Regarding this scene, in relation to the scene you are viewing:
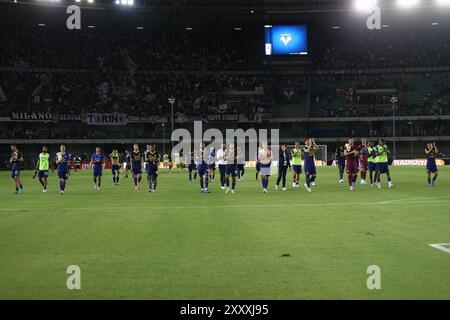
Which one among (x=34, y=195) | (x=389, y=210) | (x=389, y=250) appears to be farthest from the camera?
(x=34, y=195)

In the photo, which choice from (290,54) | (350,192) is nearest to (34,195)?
(350,192)

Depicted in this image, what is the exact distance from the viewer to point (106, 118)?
72.1 m

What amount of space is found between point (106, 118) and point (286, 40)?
936 inches

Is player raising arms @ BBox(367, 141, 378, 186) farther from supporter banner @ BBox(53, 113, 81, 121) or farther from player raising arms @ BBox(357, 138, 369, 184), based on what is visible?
supporter banner @ BBox(53, 113, 81, 121)

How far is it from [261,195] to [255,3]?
4748 centimetres

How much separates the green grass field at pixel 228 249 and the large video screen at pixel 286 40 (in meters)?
47.1

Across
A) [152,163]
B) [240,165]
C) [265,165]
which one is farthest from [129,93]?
[265,165]

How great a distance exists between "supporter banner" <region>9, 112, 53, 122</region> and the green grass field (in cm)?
5169

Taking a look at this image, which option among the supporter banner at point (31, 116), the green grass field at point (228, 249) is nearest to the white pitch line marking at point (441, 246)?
the green grass field at point (228, 249)

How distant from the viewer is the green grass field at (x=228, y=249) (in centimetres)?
771

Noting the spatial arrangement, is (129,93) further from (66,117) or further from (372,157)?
(372,157)

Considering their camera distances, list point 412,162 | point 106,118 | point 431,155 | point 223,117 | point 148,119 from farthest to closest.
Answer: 1. point 223,117
2. point 148,119
3. point 106,118
4. point 412,162
5. point 431,155

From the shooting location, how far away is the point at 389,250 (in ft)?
34.6

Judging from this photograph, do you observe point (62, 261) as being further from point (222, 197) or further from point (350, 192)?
point (350, 192)
